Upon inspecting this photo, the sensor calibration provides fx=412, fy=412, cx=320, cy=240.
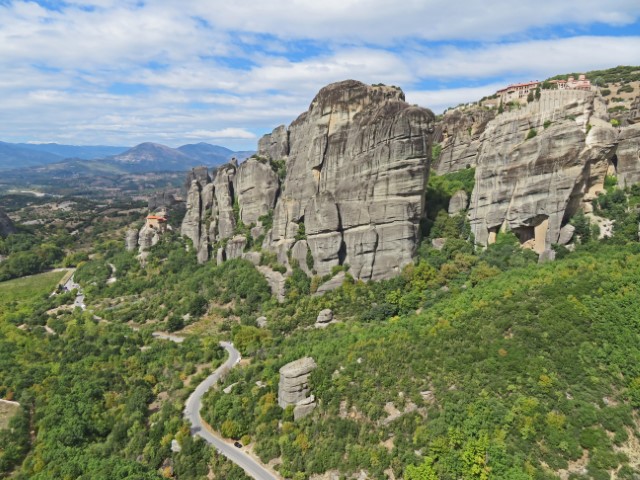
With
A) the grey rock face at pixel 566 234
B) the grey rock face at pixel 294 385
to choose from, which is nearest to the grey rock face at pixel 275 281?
the grey rock face at pixel 294 385

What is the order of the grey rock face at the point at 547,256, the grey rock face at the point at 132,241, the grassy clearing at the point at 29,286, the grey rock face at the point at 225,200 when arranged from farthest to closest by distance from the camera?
the grey rock face at the point at 132,241 < the grassy clearing at the point at 29,286 < the grey rock face at the point at 225,200 < the grey rock face at the point at 547,256

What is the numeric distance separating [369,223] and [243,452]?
25843 mm

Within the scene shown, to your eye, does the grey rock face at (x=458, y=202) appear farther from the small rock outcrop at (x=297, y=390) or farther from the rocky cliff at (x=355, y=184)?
the small rock outcrop at (x=297, y=390)

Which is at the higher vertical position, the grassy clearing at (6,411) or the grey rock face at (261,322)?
the grey rock face at (261,322)

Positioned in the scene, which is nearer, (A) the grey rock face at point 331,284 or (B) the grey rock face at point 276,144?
(A) the grey rock face at point 331,284

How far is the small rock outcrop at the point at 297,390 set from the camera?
30766 millimetres

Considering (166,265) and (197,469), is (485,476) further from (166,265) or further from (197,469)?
(166,265)

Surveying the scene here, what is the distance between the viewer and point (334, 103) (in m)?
50.1

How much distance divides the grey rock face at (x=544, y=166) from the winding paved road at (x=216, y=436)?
2997cm

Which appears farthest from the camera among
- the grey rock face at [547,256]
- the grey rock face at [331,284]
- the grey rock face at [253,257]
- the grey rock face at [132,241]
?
the grey rock face at [132,241]

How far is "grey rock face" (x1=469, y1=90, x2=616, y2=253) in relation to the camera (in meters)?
38.7

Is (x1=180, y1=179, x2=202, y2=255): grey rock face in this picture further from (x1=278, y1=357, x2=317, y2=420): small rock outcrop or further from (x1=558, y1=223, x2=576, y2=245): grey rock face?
(x1=558, y1=223, x2=576, y2=245): grey rock face

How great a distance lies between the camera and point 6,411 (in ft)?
121

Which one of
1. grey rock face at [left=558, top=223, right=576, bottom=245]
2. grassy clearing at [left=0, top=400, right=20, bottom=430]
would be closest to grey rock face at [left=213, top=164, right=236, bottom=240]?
grassy clearing at [left=0, top=400, right=20, bottom=430]
